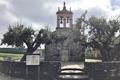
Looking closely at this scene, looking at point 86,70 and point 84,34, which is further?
point 84,34

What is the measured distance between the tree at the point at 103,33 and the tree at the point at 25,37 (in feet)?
18.6

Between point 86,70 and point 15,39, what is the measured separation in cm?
1164

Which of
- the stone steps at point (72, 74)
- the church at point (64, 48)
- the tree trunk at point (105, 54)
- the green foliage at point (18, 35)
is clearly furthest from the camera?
the church at point (64, 48)

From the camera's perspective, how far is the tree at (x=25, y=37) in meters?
39.4

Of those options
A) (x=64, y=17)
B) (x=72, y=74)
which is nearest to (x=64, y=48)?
(x=64, y=17)

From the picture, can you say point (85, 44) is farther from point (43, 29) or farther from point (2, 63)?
point (2, 63)

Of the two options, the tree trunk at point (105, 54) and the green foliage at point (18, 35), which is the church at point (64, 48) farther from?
the green foliage at point (18, 35)

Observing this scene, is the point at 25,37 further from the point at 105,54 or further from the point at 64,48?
the point at 64,48

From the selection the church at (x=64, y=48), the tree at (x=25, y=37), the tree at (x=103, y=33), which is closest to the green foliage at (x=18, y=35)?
the tree at (x=25, y=37)

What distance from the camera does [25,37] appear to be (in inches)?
1560

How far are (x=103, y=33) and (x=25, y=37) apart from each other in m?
9.26

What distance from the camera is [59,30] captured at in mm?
49656

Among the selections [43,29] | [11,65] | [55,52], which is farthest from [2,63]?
[55,52]

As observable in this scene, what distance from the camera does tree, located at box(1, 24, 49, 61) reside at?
39.4 metres
